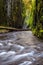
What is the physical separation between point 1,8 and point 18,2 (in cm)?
259

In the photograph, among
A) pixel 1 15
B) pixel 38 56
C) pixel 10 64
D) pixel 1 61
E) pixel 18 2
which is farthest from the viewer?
pixel 18 2

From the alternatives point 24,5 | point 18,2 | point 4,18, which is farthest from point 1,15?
point 24,5

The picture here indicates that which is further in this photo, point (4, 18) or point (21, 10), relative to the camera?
point (21, 10)

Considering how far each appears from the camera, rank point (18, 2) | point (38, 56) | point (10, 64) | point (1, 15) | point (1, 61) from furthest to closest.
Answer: point (18, 2)
point (1, 15)
point (38, 56)
point (1, 61)
point (10, 64)

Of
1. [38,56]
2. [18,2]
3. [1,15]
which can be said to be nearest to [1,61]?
[38,56]

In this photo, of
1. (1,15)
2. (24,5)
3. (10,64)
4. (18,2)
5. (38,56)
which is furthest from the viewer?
(24,5)

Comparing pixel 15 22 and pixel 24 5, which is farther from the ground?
pixel 24 5

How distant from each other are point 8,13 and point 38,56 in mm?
15115

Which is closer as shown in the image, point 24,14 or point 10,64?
point 10,64

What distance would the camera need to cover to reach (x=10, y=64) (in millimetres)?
4277

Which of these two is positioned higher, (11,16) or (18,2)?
(18,2)

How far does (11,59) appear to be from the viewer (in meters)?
4.73

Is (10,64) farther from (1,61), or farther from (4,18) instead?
(4,18)

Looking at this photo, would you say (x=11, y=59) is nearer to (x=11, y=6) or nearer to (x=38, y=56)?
(x=38, y=56)
